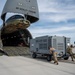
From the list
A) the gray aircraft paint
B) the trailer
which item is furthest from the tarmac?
the gray aircraft paint

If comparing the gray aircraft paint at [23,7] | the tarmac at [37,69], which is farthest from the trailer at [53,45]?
the gray aircraft paint at [23,7]

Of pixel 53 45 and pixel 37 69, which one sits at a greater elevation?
pixel 53 45

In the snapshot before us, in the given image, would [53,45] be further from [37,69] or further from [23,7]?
[23,7]

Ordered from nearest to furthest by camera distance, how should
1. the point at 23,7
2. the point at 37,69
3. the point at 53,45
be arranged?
1. the point at 37,69
2. the point at 53,45
3. the point at 23,7

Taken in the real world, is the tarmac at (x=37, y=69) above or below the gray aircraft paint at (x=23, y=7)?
below

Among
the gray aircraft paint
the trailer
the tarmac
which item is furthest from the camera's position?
the gray aircraft paint

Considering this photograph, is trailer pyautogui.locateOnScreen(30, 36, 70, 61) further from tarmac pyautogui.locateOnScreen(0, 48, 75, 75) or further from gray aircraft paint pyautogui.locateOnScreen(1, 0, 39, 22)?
gray aircraft paint pyautogui.locateOnScreen(1, 0, 39, 22)

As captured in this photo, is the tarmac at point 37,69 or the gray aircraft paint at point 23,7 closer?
the tarmac at point 37,69

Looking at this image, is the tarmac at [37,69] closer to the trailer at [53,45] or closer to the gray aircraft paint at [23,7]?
the trailer at [53,45]

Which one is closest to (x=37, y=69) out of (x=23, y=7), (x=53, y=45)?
(x=53, y=45)

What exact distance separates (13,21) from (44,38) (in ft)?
33.9

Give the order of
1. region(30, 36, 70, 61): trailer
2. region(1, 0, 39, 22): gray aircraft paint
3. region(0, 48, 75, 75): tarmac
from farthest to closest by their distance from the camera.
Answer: region(1, 0, 39, 22): gray aircraft paint → region(30, 36, 70, 61): trailer → region(0, 48, 75, 75): tarmac

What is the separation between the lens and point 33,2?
25000 mm

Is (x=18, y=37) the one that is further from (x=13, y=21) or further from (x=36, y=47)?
(x=36, y=47)
